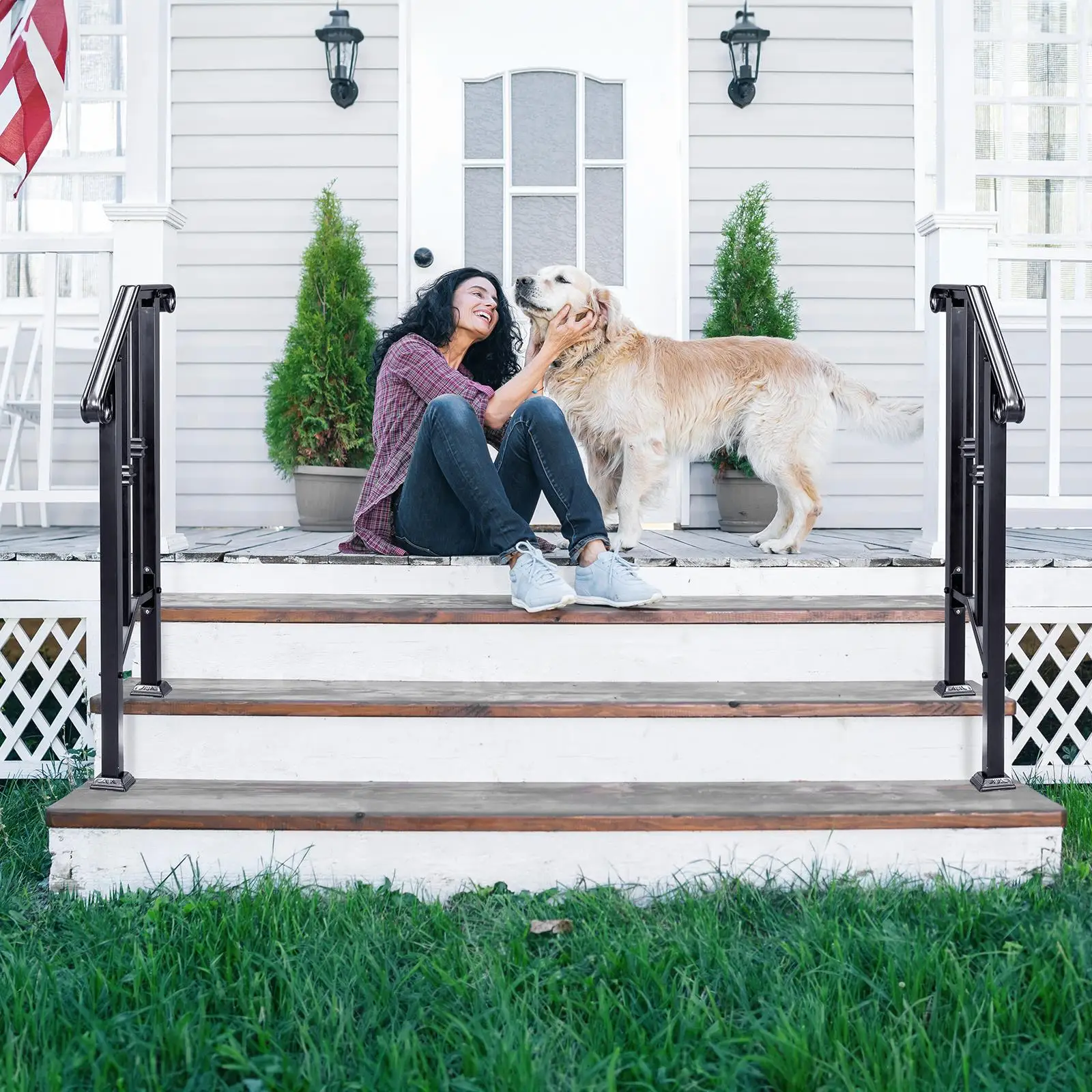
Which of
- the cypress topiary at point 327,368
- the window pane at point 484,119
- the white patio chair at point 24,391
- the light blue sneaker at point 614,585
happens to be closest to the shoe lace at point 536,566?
the light blue sneaker at point 614,585

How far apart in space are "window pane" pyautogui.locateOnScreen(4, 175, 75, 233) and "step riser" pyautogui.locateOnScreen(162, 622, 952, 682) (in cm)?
339

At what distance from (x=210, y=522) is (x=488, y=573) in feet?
8.89

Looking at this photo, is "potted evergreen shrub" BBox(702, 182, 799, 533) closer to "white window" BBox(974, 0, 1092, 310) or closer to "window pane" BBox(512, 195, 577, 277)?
"window pane" BBox(512, 195, 577, 277)

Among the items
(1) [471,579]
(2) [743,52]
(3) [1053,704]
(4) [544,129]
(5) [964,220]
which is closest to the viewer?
(1) [471,579]

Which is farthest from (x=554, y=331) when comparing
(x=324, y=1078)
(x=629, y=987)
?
(x=324, y=1078)

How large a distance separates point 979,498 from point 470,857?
136 cm

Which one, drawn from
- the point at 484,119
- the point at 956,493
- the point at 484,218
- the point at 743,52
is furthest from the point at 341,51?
the point at 956,493

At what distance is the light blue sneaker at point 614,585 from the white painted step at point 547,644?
3cm

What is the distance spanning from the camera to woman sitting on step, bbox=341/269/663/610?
8.36 ft

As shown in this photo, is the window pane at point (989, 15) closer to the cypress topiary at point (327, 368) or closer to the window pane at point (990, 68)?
the window pane at point (990, 68)

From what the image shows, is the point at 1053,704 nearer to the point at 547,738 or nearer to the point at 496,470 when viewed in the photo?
the point at 547,738

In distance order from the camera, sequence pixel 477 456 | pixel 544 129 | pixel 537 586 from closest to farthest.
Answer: pixel 537 586
pixel 477 456
pixel 544 129

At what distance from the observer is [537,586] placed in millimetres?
2391

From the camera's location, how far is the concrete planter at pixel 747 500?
15.0ft
